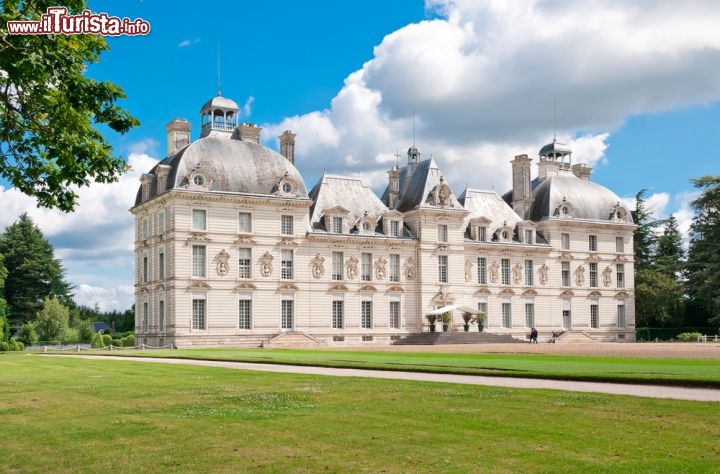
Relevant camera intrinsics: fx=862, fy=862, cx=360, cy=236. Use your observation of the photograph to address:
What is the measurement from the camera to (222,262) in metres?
51.9

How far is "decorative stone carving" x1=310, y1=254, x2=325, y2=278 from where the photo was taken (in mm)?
55312

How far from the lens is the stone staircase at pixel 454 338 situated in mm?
55125

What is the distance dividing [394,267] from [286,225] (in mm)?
8683

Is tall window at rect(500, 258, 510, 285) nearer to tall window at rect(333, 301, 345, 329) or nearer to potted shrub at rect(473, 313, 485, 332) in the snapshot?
potted shrub at rect(473, 313, 485, 332)

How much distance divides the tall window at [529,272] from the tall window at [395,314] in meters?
11.5

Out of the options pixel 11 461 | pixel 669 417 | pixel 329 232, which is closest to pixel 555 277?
pixel 329 232

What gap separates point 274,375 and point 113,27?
10314 millimetres

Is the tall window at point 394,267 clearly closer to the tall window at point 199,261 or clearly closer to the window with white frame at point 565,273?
the tall window at point 199,261

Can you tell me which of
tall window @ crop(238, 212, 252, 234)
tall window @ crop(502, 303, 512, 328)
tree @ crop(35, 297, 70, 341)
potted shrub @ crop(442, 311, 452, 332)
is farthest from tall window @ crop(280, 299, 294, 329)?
tree @ crop(35, 297, 70, 341)

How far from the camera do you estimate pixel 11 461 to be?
32.4 ft

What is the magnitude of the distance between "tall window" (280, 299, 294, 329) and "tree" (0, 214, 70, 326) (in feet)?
99.4

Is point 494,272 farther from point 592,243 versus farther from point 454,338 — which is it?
point 592,243

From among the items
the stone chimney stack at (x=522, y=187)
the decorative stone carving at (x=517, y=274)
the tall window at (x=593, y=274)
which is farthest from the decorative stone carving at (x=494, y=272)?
the tall window at (x=593, y=274)

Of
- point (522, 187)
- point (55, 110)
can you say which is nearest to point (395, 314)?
point (522, 187)
